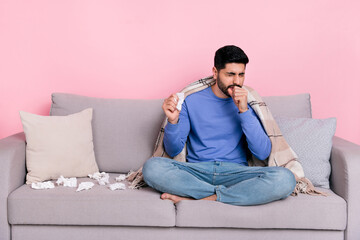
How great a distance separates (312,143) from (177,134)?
801 mm

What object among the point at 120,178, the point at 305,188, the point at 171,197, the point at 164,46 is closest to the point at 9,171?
the point at 120,178

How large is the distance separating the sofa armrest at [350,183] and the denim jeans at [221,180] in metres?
0.30

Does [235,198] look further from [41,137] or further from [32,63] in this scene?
[32,63]

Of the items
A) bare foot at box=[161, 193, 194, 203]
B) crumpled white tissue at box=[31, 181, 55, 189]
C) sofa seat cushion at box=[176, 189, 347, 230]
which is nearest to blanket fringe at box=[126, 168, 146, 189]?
bare foot at box=[161, 193, 194, 203]

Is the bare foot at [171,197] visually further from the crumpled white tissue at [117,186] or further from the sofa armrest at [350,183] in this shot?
the sofa armrest at [350,183]

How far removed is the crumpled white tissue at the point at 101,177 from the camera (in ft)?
8.68

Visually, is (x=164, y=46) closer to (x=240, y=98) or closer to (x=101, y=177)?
(x=240, y=98)

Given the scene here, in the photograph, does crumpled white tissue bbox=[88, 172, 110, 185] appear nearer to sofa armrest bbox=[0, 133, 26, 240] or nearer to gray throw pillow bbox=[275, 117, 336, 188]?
sofa armrest bbox=[0, 133, 26, 240]

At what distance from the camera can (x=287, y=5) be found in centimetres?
333

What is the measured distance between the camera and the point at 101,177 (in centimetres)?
280

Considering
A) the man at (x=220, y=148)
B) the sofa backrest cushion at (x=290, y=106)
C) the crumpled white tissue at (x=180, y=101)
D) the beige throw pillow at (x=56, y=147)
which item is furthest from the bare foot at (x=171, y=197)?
the sofa backrest cushion at (x=290, y=106)

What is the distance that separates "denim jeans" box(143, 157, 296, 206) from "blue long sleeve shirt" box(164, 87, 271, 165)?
12 cm

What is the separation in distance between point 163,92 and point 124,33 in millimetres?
508

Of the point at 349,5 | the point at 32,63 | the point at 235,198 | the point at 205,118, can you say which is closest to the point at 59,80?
the point at 32,63
